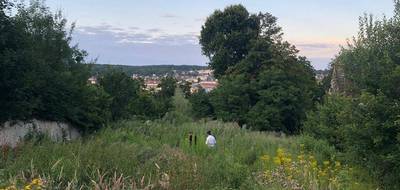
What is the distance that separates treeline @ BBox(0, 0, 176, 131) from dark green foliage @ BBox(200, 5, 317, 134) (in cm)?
1095

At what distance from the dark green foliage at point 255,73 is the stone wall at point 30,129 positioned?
1825cm

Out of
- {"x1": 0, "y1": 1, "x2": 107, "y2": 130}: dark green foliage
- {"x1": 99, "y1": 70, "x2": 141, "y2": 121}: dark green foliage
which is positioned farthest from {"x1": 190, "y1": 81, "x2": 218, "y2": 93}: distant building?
{"x1": 0, "y1": 1, "x2": 107, "y2": 130}: dark green foliage

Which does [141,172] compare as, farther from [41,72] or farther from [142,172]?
[41,72]

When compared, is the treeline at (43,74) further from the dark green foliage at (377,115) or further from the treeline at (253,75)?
the dark green foliage at (377,115)

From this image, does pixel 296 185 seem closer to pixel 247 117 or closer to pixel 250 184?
pixel 250 184

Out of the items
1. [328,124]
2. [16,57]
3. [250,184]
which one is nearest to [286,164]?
[250,184]

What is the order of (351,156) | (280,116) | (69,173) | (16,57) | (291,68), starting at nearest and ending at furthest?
(69,173) < (351,156) < (16,57) < (280,116) < (291,68)

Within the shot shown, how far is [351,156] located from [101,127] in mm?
18106

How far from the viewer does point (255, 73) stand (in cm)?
4297

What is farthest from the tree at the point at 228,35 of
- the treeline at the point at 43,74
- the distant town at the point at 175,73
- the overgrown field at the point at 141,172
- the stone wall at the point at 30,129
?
the overgrown field at the point at 141,172

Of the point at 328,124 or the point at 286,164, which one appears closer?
the point at 286,164

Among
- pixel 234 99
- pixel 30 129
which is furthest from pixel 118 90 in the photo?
pixel 30 129

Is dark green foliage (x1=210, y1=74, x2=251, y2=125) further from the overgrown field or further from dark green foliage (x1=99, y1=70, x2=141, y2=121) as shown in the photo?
the overgrown field

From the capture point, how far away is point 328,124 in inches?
755
